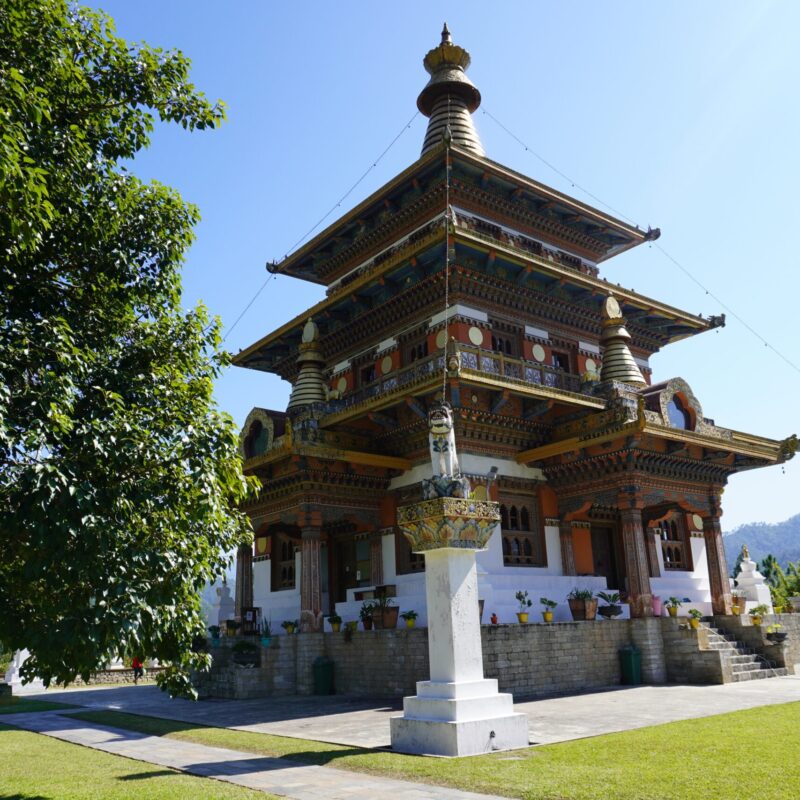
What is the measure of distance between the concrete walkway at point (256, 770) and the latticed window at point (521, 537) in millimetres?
9465

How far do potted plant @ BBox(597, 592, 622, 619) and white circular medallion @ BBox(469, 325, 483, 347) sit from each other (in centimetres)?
692

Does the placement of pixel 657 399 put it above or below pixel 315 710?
above

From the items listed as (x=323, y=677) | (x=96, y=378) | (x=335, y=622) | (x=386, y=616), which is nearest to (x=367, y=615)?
(x=386, y=616)

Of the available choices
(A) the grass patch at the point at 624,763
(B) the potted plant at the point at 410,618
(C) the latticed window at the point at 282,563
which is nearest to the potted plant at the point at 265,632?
(C) the latticed window at the point at 282,563

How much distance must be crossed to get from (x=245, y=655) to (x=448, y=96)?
19.0 meters

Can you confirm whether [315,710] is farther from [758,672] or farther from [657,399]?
[657,399]

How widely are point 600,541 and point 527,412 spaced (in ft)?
15.3

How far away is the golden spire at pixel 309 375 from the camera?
20.9m

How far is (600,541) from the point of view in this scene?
2119 cm

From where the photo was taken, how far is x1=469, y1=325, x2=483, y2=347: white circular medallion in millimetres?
19828

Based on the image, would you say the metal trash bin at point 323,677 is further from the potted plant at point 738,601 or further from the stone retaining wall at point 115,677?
the stone retaining wall at point 115,677

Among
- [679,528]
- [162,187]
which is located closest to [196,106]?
[162,187]

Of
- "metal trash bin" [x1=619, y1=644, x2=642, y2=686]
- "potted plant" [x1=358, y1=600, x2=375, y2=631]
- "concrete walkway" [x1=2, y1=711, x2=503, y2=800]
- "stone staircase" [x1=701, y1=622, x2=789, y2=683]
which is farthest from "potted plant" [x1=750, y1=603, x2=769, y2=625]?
"concrete walkway" [x1=2, y1=711, x2=503, y2=800]

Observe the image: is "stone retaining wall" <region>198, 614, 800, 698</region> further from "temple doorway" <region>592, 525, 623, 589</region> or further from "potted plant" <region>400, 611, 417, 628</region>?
"temple doorway" <region>592, 525, 623, 589</region>
